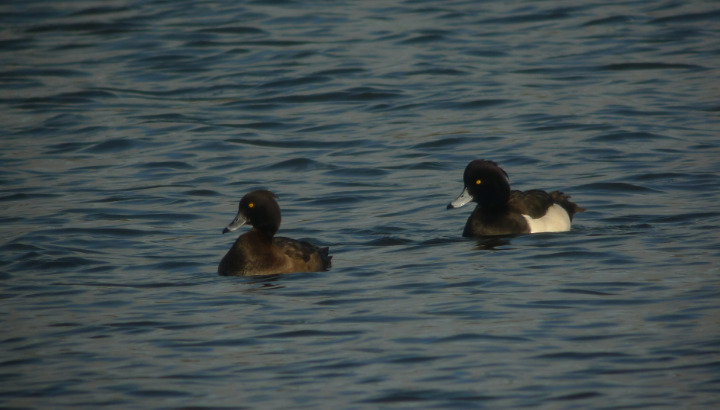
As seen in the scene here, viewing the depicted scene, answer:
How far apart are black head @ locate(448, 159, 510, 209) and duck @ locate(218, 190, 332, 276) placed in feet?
6.94

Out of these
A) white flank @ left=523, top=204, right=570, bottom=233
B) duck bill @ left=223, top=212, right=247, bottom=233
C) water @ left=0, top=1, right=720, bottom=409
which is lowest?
white flank @ left=523, top=204, right=570, bottom=233

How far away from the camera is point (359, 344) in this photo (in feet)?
26.9

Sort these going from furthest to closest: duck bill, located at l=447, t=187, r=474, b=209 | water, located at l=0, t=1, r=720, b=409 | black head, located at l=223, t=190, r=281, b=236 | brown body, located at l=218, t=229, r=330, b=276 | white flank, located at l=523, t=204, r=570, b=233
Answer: duck bill, located at l=447, t=187, r=474, b=209
white flank, located at l=523, t=204, r=570, b=233
black head, located at l=223, t=190, r=281, b=236
brown body, located at l=218, t=229, r=330, b=276
water, located at l=0, t=1, r=720, b=409

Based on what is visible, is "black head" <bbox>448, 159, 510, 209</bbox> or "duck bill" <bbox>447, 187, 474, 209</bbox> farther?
"duck bill" <bbox>447, 187, 474, 209</bbox>

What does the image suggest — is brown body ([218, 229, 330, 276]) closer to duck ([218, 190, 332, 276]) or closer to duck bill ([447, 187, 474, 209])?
duck ([218, 190, 332, 276])

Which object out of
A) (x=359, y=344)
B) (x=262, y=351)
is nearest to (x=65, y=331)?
(x=262, y=351)

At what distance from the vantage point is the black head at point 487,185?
11.9m

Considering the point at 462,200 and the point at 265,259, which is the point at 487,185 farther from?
the point at 265,259

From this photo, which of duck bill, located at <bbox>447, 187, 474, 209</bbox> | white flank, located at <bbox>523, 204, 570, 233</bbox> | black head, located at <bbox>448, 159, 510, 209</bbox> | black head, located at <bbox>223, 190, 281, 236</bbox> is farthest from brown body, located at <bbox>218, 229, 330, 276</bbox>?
white flank, located at <bbox>523, 204, 570, 233</bbox>

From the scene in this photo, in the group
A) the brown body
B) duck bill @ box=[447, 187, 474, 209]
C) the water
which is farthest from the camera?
duck bill @ box=[447, 187, 474, 209]

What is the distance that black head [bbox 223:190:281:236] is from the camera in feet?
34.6

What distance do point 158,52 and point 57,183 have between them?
345 inches

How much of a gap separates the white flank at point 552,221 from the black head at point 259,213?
116 inches

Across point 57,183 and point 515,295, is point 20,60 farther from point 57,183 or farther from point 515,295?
point 515,295
